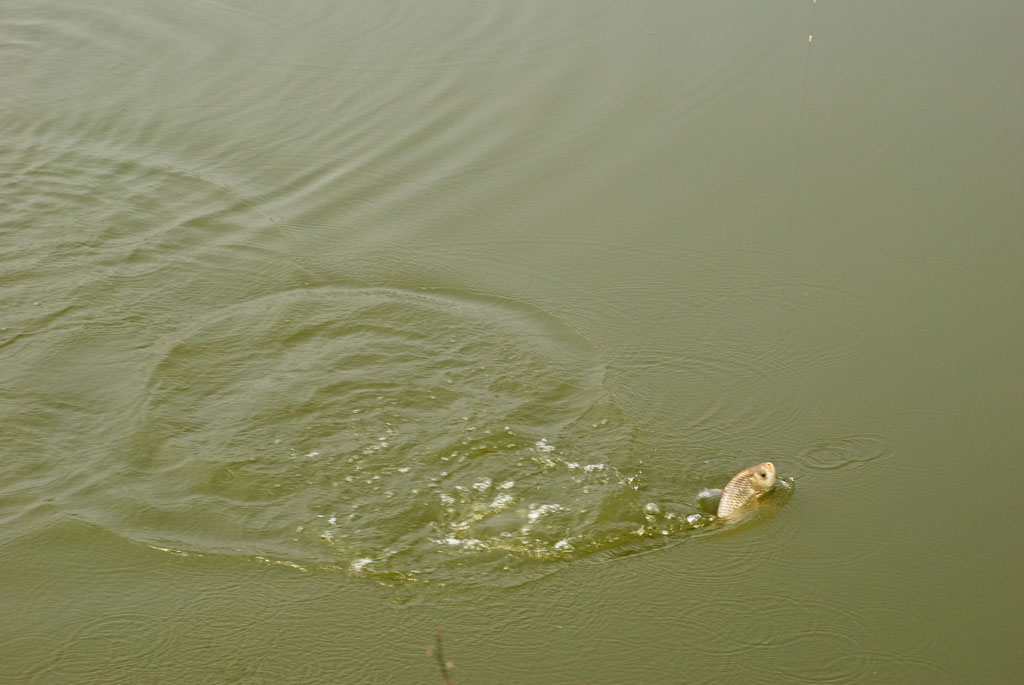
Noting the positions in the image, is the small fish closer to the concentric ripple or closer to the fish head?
the fish head

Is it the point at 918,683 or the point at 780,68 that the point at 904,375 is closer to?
the point at 918,683

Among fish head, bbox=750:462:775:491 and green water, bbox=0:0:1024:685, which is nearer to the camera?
Answer: green water, bbox=0:0:1024:685

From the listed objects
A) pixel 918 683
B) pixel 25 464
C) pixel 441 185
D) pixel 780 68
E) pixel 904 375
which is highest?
pixel 780 68

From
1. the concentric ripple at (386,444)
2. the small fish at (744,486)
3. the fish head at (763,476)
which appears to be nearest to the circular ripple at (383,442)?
the concentric ripple at (386,444)

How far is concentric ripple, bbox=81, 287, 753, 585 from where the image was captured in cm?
405

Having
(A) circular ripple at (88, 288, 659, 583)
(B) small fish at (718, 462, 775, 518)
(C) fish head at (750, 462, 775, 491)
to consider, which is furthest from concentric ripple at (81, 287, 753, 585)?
(C) fish head at (750, 462, 775, 491)

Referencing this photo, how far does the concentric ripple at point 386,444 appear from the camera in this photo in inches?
160

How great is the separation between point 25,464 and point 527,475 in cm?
207

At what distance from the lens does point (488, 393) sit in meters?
4.79

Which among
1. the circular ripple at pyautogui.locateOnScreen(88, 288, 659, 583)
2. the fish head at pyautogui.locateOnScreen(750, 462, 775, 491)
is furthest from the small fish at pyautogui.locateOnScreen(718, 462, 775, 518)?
the circular ripple at pyautogui.locateOnScreen(88, 288, 659, 583)

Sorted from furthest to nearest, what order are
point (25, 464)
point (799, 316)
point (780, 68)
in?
point (780, 68) < point (799, 316) < point (25, 464)

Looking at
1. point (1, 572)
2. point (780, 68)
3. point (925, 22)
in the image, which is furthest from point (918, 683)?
point (925, 22)

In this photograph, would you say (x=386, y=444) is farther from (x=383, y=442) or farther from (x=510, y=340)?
(x=510, y=340)

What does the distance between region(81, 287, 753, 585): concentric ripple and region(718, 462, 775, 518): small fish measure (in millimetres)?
116
